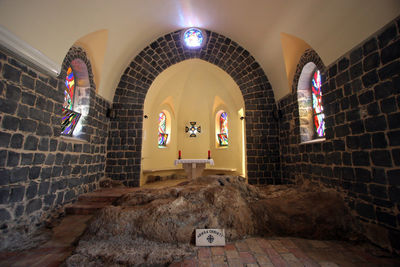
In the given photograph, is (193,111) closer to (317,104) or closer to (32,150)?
(317,104)

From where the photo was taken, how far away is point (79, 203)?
3.85m

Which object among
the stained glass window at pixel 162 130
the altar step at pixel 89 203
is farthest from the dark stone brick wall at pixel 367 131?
the stained glass window at pixel 162 130

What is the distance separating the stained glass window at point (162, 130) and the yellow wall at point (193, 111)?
224 millimetres

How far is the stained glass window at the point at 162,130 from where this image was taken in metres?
8.24

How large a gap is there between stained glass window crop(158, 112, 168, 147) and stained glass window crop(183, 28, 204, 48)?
11.1ft

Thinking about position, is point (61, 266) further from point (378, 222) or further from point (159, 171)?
point (159, 171)

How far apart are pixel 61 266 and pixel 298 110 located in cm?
491

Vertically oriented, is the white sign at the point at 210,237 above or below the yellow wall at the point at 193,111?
below

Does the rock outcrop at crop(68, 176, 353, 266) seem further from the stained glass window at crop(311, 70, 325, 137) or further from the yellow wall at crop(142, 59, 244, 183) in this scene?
the yellow wall at crop(142, 59, 244, 183)

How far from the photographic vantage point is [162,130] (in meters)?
8.42

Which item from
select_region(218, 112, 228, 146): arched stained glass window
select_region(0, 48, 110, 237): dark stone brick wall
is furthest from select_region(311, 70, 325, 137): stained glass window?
select_region(0, 48, 110, 237): dark stone brick wall

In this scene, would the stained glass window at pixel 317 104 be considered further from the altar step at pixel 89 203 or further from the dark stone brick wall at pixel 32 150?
the dark stone brick wall at pixel 32 150

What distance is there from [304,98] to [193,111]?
16.6 feet

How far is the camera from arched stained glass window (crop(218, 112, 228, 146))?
831 cm
